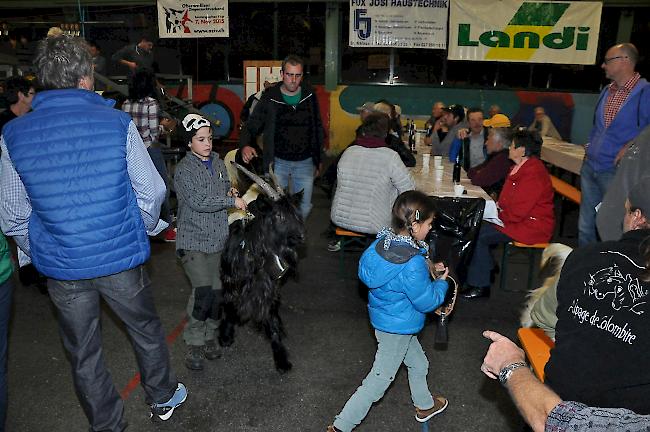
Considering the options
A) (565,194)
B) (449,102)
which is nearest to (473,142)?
(565,194)

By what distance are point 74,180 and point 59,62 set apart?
1.72 ft

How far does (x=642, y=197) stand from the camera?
1.86 m

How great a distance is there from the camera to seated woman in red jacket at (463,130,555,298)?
4539mm

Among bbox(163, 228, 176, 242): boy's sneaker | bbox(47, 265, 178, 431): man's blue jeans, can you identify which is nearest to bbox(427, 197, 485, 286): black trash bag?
bbox(47, 265, 178, 431): man's blue jeans

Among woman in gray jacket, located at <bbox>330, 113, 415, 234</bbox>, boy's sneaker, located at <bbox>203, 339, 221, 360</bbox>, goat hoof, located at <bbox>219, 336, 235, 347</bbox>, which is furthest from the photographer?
woman in gray jacket, located at <bbox>330, 113, 415, 234</bbox>

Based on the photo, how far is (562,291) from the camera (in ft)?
5.57

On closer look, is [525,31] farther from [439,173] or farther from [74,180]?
[74,180]

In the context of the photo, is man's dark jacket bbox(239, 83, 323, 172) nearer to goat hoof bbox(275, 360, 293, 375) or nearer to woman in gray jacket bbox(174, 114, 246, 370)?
woman in gray jacket bbox(174, 114, 246, 370)

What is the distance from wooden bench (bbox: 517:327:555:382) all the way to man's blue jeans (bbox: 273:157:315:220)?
272cm

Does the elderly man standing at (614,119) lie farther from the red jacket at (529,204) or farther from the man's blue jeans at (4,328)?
the man's blue jeans at (4,328)

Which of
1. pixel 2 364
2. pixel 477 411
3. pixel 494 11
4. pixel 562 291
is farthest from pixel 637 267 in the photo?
pixel 494 11

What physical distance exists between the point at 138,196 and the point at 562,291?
1.89 metres

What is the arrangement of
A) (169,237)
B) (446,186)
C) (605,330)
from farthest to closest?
(169,237) → (446,186) → (605,330)

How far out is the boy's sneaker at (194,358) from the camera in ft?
11.9
